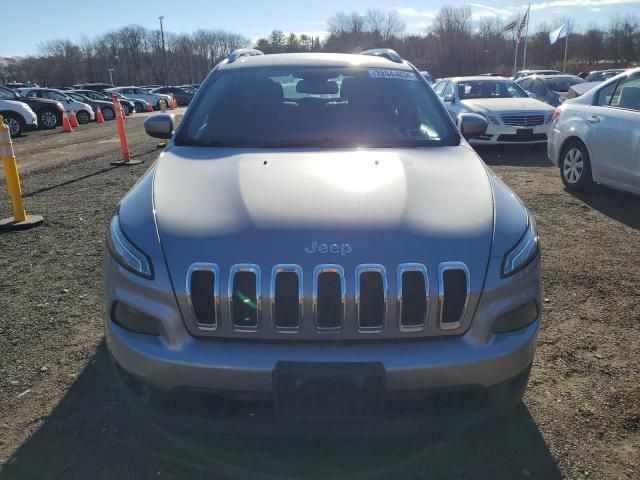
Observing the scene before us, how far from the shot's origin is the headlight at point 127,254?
207cm

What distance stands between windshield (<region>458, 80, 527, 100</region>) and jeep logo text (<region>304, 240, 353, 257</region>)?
35.1 feet

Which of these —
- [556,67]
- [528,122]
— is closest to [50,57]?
[556,67]

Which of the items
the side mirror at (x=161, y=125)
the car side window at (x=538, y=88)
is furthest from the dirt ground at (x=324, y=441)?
the car side window at (x=538, y=88)

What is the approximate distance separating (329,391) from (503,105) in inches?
396

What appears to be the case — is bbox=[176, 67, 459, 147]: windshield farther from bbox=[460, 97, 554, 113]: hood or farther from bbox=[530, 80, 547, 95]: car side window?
Result: bbox=[530, 80, 547, 95]: car side window

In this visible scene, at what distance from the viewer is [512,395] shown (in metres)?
2.08

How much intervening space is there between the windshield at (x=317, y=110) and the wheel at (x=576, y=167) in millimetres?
3935

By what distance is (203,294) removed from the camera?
6.48ft

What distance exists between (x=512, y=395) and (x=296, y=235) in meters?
1.06

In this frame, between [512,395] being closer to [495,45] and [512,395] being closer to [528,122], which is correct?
[528,122]

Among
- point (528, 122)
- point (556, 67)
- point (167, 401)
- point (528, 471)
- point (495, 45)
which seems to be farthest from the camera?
point (495, 45)

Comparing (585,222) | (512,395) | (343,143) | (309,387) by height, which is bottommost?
(585,222)

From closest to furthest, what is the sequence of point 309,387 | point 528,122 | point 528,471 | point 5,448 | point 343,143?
point 309,387
point 528,471
point 5,448
point 343,143
point 528,122

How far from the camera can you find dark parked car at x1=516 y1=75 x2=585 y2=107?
16.0 m
